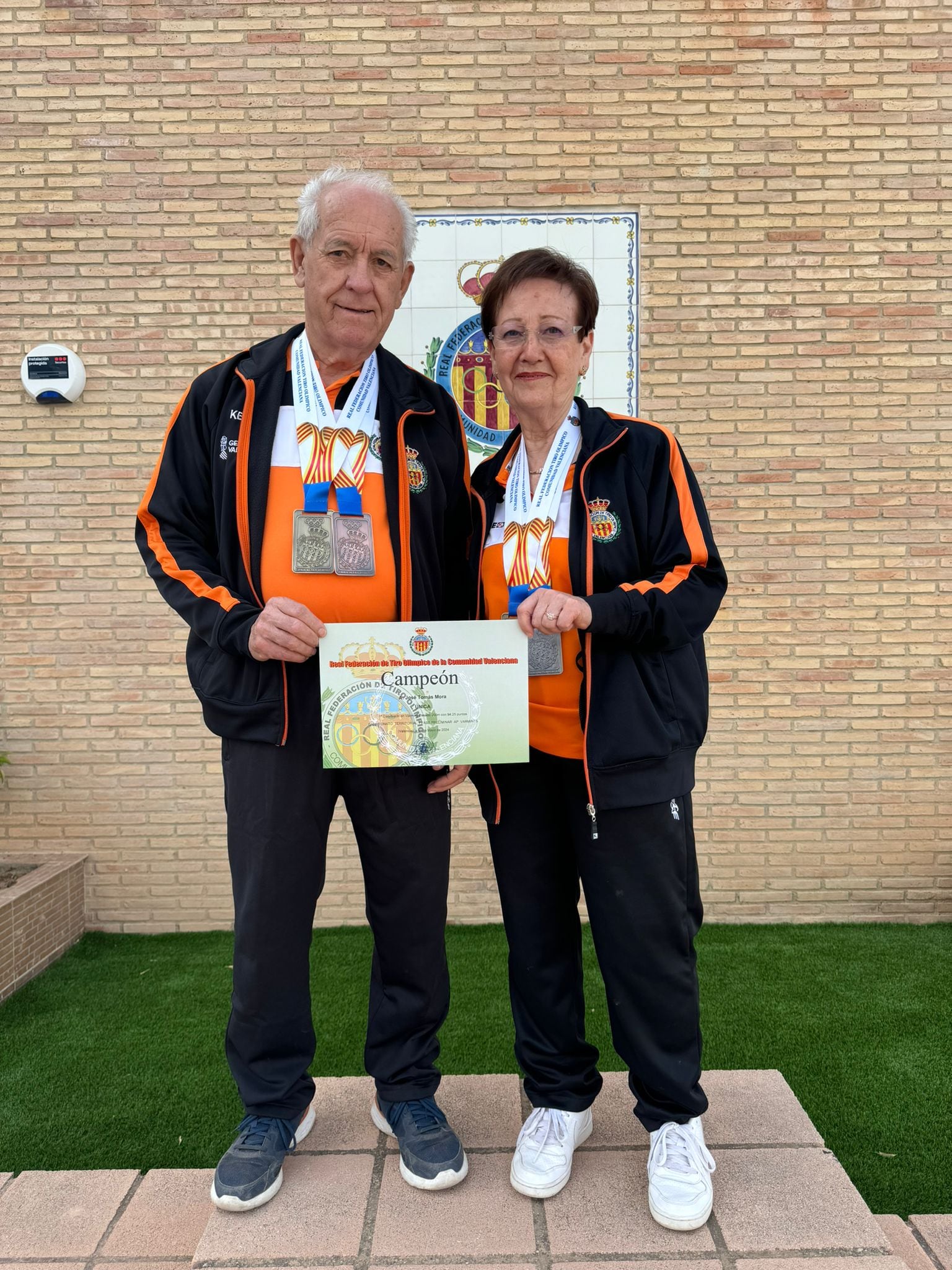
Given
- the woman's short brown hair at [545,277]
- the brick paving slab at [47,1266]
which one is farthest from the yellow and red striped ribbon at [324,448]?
the brick paving slab at [47,1266]

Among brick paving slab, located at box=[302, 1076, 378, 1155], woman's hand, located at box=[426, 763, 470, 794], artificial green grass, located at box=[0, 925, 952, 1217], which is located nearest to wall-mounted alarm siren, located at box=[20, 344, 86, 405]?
artificial green grass, located at box=[0, 925, 952, 1217]

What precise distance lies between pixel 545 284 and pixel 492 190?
324cm

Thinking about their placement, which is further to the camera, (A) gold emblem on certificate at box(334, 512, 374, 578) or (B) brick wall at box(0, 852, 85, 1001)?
(B) brick wall at box(0, 852, 85, 1001)

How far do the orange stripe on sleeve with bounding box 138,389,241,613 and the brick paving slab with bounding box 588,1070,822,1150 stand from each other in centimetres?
173

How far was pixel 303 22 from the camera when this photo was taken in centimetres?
500

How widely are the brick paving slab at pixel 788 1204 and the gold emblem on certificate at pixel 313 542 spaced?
180cm

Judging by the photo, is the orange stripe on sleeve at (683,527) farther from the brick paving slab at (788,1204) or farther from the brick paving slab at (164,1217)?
the brick paving slab at (164,1217)

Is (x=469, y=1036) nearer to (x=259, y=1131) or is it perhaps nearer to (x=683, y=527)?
(x=259, y=1131)

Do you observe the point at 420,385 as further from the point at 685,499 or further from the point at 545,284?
the point at 685,499

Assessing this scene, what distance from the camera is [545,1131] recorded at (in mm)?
2416

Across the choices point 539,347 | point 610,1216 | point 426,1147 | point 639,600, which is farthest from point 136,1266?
point 539,347

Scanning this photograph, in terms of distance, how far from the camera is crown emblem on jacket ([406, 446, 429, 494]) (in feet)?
7.77

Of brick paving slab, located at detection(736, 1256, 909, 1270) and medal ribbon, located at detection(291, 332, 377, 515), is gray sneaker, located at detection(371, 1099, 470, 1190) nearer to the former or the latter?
brick paving slab, located at detection(736, 1256, 909, 1270)

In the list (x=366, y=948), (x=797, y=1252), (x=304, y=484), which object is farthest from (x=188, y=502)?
(x=366, y=948)
